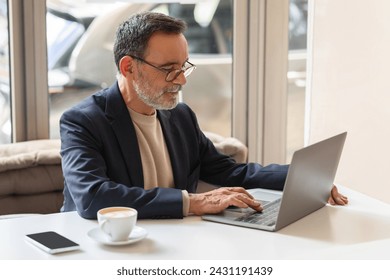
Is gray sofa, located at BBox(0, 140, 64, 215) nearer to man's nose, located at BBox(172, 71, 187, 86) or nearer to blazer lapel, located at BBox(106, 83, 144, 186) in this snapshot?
blazer lapel, located at BBox(106, 83, 144, 186)

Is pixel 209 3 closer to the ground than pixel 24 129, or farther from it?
farther from it

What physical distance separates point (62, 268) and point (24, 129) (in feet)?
6.33

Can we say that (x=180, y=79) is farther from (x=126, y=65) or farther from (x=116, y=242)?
(x=116, y=242)

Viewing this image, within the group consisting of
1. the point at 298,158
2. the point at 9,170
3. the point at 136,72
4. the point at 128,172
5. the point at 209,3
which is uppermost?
the point at 209,3

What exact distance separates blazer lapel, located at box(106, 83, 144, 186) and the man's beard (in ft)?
0.23

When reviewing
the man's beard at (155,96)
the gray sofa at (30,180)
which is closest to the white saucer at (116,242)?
the man's beard at (155,96)

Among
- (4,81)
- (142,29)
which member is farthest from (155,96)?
(4,81)

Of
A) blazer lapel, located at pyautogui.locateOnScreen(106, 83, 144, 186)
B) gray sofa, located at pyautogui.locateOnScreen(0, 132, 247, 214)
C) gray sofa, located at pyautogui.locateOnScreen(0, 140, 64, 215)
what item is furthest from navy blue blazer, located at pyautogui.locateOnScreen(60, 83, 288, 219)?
gray sofa, located at pyautogui.locateOnScreen(0, 140, 64, 215)

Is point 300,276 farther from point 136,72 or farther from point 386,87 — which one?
point 386,87

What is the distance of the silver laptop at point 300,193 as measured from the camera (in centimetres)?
161

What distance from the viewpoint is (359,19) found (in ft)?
10.3

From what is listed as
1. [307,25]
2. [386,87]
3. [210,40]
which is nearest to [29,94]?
[210,40]

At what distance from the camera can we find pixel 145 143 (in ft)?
7.03

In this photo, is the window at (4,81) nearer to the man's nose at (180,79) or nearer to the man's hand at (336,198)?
the man's nose at (180,79)
